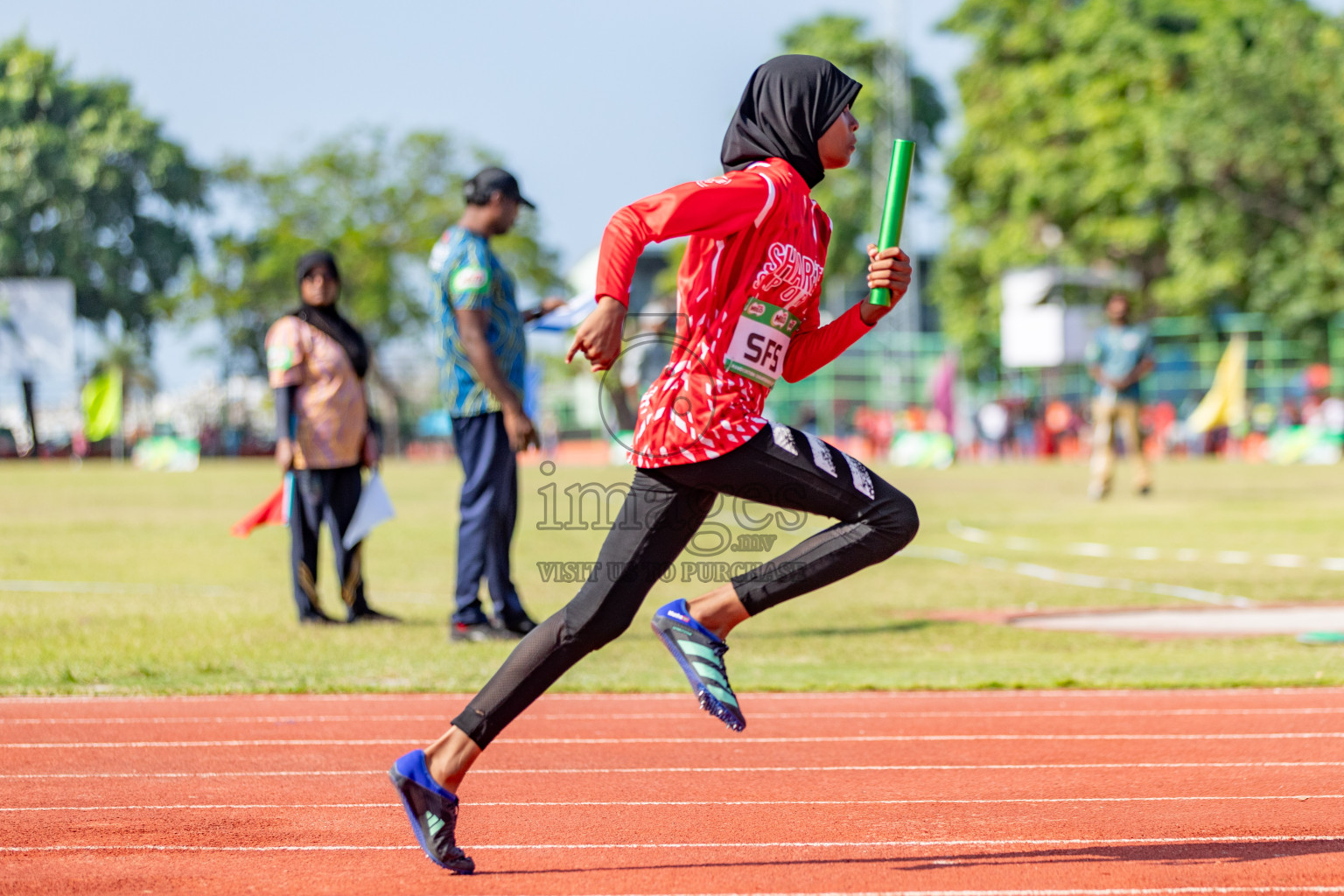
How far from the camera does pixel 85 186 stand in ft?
186

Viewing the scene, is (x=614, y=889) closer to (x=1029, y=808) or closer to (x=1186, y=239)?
(x=1029, y=808)

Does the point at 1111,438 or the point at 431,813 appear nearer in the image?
the point at 431,813

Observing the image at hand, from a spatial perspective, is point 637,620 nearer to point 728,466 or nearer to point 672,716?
point 672,716

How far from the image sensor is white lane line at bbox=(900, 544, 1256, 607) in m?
10.2

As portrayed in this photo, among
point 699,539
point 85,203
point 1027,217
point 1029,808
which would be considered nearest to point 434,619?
point 699,539

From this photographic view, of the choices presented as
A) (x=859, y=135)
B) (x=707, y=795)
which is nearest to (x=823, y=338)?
(x=707, y=795)

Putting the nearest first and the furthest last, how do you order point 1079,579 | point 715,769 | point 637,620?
point 715,769
point 637,620
point 1079,579

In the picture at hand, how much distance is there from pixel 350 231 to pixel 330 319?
5284 centimetres

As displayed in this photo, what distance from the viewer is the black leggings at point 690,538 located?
12.6 feet

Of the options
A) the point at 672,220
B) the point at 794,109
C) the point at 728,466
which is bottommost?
the point at 728,466

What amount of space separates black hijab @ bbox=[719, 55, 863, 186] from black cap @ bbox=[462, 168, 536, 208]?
394 cm

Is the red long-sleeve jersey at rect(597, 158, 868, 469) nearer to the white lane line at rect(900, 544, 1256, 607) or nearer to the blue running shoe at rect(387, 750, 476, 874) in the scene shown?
the blue running shoe at rect(387, 750, 476, 874)

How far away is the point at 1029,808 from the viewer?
443 cm

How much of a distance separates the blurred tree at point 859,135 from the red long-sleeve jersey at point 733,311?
46.5 metres
